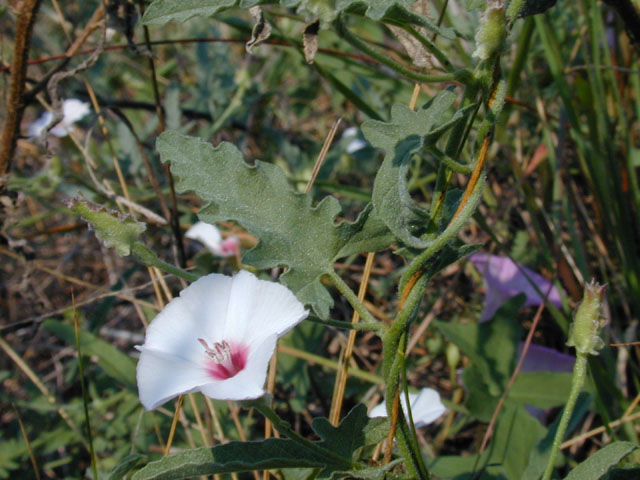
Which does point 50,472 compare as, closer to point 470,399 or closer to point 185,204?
point 185,204

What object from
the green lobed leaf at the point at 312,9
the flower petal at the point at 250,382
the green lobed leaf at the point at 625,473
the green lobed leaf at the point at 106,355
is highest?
the green lobed leaf at the point at 312,9

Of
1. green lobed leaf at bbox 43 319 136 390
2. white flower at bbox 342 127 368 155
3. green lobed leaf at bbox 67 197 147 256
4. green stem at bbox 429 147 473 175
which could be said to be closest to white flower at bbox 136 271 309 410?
green lobed leaf at bbox 67 197 147 256

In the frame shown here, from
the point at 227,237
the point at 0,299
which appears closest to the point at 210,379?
the point at 227,237

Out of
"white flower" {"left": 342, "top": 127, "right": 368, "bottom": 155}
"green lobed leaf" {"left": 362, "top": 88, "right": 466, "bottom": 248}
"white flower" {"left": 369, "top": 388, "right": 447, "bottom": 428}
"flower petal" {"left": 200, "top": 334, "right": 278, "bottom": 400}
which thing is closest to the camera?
"flower petal" {"left": 200, "top": 334, "right": 278, "bottom": 400}

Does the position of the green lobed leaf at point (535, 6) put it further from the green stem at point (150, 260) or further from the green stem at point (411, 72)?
the green stem at point (150, 260)

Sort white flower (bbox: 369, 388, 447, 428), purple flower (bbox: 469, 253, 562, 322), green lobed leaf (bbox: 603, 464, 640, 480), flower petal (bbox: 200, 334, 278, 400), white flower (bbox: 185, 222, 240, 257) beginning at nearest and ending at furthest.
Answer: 1. flower petal (bbox: 200, 334, 278, 400)
2. green lobed leaf (bbox: 603, 464, 640, 480)
3. white flower (bbox: 369, 388, 447, 428)
4. purple flower (bbox: 469, 253, 562, 322)
5. white flower (bbox: 185, 222, 240, 257)

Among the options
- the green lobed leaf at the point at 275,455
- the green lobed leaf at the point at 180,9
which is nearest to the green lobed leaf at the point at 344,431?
the green lobed leaf at the point at 275,455

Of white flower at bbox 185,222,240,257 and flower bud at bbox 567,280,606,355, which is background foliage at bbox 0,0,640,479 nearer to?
white flower at bbox 185,222,240,257
